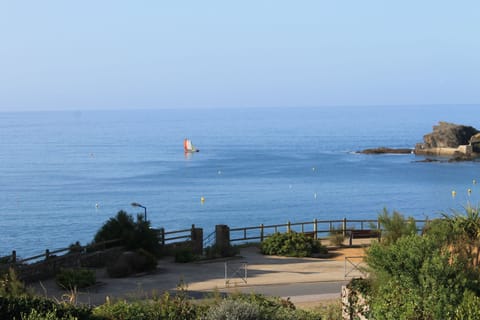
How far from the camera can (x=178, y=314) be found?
15.9 m

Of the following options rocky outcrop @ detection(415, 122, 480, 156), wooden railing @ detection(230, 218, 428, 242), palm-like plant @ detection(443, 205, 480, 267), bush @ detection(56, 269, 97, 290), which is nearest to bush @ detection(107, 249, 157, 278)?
bush @ detection(56, 269, 97, 290)

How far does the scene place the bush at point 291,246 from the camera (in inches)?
1453

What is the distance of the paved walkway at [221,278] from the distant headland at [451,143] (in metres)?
134

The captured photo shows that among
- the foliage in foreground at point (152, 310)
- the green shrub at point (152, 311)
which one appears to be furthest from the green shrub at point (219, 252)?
the green shrub at point (152, 311)

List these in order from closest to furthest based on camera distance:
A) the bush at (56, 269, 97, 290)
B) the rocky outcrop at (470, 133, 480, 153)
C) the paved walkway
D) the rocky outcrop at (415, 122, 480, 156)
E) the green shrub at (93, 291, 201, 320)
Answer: the green shrub at (93, 291, 201, 320) < the paved walkway < the bush at (56, 269, 97, 290) < the rocky outcrop at (470, 133, 480, 153) < the rocky outcrop at (415, 122, 480, 156)

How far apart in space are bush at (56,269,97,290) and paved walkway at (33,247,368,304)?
1.16 feet

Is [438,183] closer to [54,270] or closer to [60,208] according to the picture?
[60,208]

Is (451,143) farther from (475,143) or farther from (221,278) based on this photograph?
(221,278)

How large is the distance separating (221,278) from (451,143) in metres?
148

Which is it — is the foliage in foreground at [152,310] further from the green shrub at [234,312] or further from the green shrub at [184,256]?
the green shrub at [184,256]

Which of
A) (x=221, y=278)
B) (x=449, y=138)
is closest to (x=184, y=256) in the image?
(x=221, y=278)

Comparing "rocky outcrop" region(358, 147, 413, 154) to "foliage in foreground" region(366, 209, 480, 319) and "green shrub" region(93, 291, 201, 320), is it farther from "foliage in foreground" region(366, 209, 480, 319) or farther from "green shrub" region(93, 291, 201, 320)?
"green shrub" region(93, 291, 201, 320)

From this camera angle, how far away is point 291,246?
3709cm

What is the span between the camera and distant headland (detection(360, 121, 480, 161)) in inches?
6458
